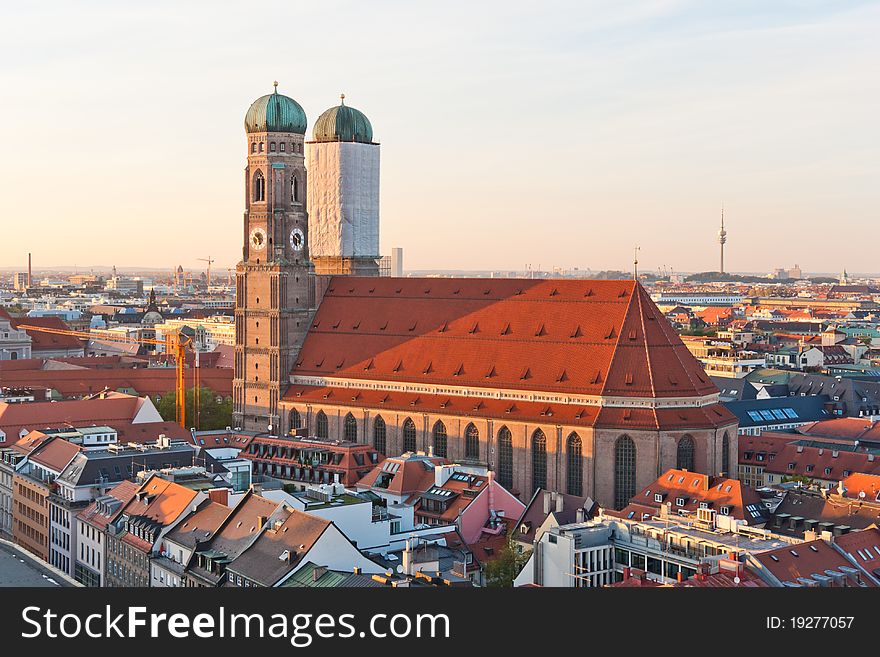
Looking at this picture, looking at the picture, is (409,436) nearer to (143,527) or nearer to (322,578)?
(143,527)

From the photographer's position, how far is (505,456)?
392 ft

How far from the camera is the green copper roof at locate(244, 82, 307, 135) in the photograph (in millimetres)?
136000

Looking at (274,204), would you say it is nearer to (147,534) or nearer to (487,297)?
(487,297)

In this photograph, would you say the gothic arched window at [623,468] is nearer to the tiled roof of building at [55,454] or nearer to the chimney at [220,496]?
the chimney at [220,496]

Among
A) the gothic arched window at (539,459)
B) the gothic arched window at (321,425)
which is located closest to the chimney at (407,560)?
the gothic arched window at (539,459)

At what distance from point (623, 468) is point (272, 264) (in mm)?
42674

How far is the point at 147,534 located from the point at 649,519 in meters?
31.3

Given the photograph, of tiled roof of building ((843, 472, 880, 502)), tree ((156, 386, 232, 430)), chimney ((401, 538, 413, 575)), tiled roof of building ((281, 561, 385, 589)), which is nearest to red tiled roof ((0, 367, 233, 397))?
tree ((156, 386, 232, 430))

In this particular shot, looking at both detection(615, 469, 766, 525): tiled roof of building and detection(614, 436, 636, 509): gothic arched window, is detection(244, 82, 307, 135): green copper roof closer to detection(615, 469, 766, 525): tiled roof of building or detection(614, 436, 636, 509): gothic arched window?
detection(614, 436, 636, 509): gothic arched window

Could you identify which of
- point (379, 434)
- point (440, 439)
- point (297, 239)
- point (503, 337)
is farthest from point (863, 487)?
point (297, 239)
